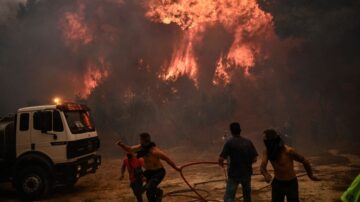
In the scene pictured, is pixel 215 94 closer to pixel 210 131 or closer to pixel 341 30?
pixel 210 131

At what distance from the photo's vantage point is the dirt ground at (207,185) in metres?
9.80

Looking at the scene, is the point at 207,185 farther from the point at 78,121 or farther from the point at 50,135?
the point at 50,135

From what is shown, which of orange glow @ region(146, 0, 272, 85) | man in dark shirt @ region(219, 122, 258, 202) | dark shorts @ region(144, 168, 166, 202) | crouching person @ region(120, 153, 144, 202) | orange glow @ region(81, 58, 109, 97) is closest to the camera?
man in dark shirt @ region(219, 122, 258, 202)

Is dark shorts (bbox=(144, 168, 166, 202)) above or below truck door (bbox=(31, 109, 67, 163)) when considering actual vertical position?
below

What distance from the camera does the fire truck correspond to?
11.0 metres

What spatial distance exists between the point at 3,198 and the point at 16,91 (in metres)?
29.0

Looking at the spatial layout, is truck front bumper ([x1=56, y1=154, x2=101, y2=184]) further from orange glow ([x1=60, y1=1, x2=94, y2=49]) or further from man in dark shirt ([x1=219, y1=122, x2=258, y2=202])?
orange glow ([x1=60, y1=1, x2=94, y2=49])

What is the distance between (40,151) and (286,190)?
8475 mm

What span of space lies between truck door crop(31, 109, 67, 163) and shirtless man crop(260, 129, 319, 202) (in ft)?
24.7

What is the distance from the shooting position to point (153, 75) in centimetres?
3250

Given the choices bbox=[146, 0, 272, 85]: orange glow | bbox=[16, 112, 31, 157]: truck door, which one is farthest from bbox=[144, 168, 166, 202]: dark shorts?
bbox=[146, 0, 272, 85]: orange glow

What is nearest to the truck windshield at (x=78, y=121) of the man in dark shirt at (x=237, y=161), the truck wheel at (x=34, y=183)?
the truck wheel at (x=34, y=183)

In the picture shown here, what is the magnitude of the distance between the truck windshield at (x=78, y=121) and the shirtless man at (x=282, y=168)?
24.9 feet

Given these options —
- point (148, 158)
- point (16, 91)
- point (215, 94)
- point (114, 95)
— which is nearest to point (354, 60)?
point (215, 94)
